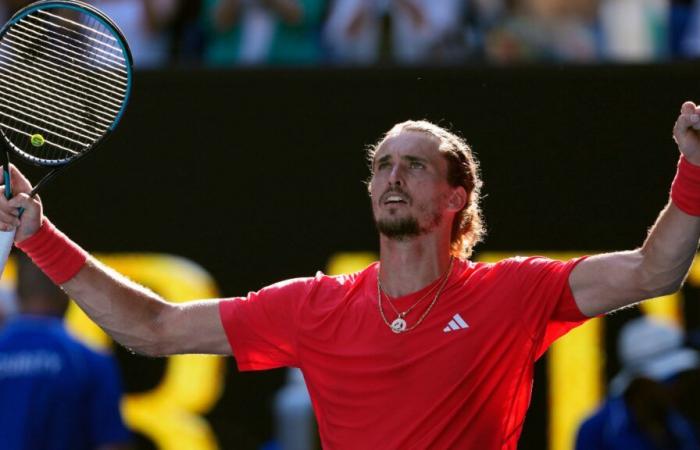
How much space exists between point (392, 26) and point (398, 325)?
3.92 m

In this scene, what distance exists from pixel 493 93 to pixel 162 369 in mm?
2127

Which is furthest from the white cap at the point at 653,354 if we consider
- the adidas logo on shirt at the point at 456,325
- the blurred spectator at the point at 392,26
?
the adidas logo on shirt at the point at 456,325

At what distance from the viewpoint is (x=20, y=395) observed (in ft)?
23.5

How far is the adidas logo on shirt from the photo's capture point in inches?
194

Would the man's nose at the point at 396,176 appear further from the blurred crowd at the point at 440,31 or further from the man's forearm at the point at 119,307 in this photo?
the blurred crowd at the point at 440,31

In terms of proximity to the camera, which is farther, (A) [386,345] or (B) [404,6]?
(B) [404,6]

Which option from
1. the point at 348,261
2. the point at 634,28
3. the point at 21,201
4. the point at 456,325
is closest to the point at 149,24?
the point at 348,261

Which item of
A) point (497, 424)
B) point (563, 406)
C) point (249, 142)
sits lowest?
point (563, 406)

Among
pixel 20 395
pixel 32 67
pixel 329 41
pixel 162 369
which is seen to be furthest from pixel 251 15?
pixel 32 67

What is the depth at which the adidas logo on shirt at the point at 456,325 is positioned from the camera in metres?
4.93

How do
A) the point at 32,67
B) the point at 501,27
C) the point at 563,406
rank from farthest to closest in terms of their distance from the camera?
the point at 501,27 < the point at 563,406 < the point at 32,67

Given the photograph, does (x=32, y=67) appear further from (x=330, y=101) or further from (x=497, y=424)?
(x=330, y=101)

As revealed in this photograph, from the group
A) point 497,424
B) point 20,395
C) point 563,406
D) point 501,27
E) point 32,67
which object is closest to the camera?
point 497,424

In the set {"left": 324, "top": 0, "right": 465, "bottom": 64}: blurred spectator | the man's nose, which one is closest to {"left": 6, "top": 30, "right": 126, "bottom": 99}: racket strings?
the man's nose
